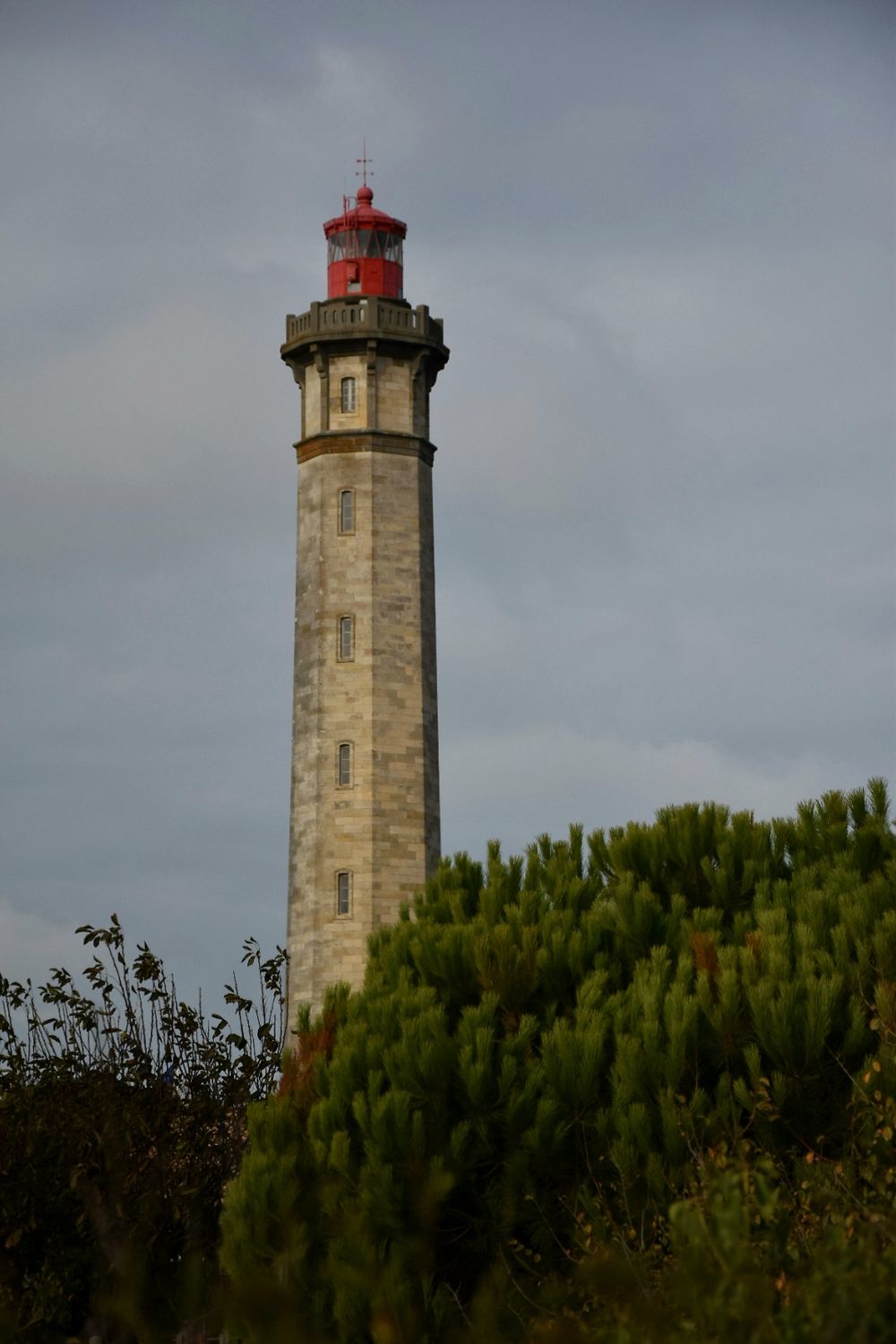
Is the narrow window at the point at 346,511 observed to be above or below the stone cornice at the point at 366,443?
below

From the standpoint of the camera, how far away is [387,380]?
138 ft

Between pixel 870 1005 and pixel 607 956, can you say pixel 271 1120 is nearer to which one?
pixel 607 956

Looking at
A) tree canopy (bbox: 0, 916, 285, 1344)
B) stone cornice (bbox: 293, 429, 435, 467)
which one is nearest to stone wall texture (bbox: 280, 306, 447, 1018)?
stone cornice (bbox: 293, 429, 435, 467)

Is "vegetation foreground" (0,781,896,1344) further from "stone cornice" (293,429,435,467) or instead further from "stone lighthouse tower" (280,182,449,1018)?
"stone cornice" (293,429,435,467)

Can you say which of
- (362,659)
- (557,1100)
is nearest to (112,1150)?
(557,1100)

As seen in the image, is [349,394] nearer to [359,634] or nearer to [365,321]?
[365,321]

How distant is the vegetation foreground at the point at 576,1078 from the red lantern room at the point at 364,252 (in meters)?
25.2

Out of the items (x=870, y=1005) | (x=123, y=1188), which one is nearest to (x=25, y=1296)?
(x=123, y=1188)

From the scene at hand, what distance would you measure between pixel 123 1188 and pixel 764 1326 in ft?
52.9

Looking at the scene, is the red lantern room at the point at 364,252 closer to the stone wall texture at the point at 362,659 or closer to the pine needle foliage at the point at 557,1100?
the stone wall texture at the point at 362,659

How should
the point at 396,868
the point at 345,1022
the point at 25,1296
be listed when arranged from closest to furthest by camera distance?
the point at 345,1022 < the point at 25,1296 < the point at 396,868

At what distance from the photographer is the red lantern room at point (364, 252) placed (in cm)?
4391

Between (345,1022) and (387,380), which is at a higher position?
(387,380)

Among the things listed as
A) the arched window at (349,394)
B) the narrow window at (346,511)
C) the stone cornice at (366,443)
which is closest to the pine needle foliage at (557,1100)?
the narrow window at (346,511)
